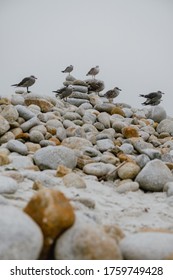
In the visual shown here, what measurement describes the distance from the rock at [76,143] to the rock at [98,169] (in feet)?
3.07

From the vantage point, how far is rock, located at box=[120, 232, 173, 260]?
2064 mm

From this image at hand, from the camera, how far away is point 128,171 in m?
4.46

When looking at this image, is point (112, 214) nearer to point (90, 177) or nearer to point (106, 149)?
point (90, 177)

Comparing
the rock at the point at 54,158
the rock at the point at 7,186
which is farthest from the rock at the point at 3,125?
the rock at the point at 7,186

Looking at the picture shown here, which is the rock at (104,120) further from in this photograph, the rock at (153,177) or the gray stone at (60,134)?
the rock at (153,177)

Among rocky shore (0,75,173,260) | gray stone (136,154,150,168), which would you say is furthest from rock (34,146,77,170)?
gray stone (136,154,150,168)

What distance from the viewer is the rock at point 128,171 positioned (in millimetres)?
4461

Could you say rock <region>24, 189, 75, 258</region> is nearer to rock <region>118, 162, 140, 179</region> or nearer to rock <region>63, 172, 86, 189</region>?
rock <region>63, 172, 86, 189</region>

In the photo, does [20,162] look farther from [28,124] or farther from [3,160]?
[28,124]

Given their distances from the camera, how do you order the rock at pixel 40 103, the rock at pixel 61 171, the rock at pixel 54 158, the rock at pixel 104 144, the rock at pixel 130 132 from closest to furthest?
the rock at pixel 61 171 → the rock at pixel 54 158 → the rock at pixel 104 144 → the rock at pixel 130 132 → the rock at pixel 40 103

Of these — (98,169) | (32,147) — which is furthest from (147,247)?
(32,147)

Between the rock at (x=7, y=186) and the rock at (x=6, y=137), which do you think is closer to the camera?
the rock at (x=7, y=186)

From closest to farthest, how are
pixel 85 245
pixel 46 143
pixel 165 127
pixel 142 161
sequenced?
pixel 85 245
pixel 142 161
pixel 46 143
pixel 165 127

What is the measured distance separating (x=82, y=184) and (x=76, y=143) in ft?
6.43
